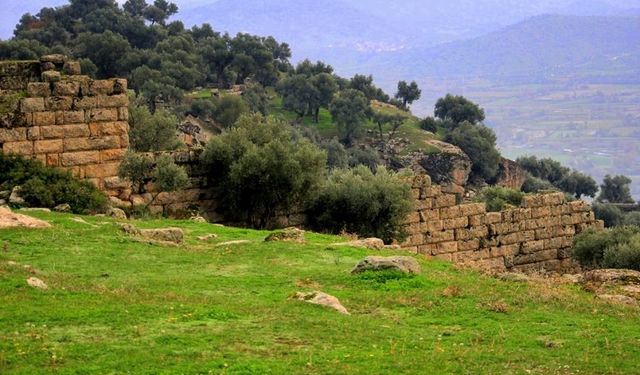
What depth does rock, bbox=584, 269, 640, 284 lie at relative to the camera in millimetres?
18547

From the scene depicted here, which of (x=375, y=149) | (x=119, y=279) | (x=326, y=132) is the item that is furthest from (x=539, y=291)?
(x=326, y=132)

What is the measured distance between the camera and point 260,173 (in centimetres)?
2553

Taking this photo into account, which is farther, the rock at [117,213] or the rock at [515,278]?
the rock at [117,213]

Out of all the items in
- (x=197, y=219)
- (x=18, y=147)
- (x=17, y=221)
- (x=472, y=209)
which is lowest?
(x=197, y=219)

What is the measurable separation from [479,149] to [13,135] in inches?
2610

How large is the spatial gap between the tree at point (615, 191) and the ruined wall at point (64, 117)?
69.1 m

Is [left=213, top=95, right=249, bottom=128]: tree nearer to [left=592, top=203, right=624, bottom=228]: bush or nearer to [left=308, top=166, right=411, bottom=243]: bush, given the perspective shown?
[left=592, top=203, right=624, bottom=228]: bush

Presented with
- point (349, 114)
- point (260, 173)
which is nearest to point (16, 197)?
point (260, 173)

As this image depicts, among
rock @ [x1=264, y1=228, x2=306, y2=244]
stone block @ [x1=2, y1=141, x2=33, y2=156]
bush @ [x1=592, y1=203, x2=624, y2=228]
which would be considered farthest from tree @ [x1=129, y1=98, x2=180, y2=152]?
bush @ [x1=592, y1=203, x2=624, y2=228]

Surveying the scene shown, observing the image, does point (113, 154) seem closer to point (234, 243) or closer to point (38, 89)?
point (38, 89)

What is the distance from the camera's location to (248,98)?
8625 centimetres

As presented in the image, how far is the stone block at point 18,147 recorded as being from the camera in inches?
955

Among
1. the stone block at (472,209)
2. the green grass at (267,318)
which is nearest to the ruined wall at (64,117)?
the green grass at (267,318)

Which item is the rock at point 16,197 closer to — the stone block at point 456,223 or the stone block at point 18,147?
the stone block at point 18,147
